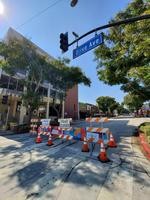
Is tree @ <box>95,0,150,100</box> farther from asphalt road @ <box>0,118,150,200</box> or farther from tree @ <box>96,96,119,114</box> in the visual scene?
tree @ <box>96,96,119,114</box>

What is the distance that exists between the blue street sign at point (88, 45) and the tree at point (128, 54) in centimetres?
170

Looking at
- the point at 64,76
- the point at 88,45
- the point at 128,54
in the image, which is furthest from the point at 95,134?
the point at 64,76

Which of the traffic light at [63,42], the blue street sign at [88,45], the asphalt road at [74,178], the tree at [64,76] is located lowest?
the asphalt road at [74,178]

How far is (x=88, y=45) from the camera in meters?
7.41

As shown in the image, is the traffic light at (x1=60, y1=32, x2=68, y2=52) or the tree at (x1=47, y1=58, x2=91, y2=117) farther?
the tree at (x1=47, y1=58, x2=91, y2=117)

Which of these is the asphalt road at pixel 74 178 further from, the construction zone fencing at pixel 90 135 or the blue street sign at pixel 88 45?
the blue street sign at pixel 88 45

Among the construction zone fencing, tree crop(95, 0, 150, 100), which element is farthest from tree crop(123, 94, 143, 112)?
the construction zone fencing

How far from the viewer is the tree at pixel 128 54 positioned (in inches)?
277

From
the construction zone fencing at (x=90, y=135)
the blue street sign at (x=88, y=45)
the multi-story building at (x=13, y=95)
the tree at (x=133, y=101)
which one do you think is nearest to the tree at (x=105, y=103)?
the tree at (x=133, y=101)

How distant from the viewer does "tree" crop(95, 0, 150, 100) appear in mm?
7042

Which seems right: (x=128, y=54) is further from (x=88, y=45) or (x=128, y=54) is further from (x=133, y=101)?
(x=133, y=101)

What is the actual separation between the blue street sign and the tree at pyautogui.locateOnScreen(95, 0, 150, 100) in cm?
170

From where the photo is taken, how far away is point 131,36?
763cm

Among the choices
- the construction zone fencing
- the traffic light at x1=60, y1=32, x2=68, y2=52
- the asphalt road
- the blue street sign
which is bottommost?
the asphalt road
